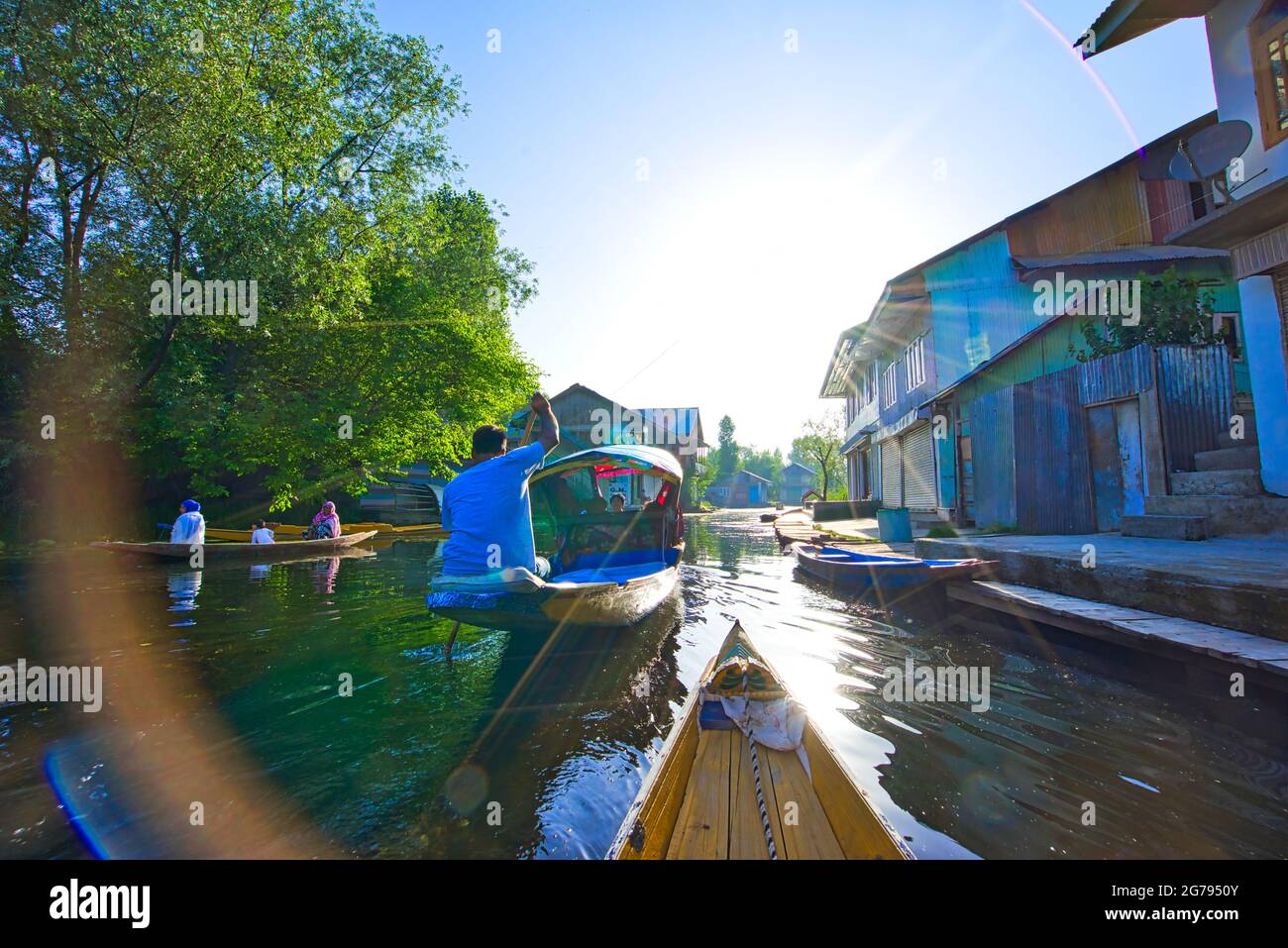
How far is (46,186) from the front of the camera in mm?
15055

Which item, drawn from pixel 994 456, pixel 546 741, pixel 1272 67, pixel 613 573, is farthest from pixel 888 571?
pixel 1272 67

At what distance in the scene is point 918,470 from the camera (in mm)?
19422

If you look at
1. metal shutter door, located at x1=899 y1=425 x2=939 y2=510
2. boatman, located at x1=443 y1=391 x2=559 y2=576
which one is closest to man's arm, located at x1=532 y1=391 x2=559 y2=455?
boatman, located at x1=443 y1=391 x2=559 y2=576

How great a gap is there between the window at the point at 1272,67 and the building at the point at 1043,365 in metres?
1.82

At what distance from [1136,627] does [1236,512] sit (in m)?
4.73

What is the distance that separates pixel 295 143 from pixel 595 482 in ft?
51.7

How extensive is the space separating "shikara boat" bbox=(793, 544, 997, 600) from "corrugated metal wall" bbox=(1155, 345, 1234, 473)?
4.36 meters

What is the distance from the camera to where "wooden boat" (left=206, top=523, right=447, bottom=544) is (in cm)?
1644

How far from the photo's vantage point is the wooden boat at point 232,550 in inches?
537

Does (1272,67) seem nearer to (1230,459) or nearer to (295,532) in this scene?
(1230,459)

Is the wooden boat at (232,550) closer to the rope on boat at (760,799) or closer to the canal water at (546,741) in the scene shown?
the canal water at (546,741)

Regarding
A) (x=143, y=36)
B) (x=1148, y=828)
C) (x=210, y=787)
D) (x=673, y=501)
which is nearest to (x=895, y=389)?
(x=673, y=501)

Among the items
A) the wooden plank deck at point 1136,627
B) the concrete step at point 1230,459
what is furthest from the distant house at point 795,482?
the wooden plank deck at point 1136,627

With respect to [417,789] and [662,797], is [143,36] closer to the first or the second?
[417,789]
